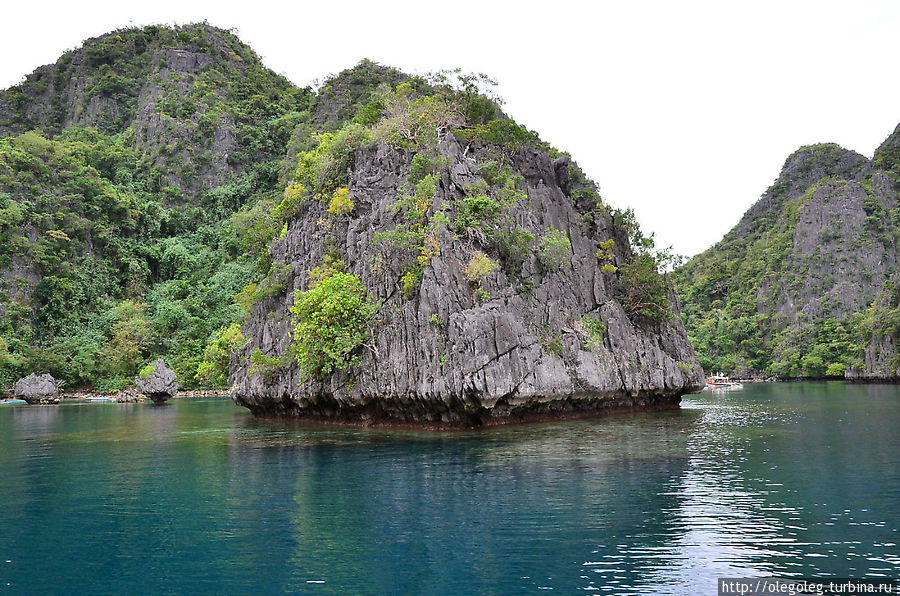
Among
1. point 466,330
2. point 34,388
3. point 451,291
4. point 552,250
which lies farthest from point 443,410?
point 34,388

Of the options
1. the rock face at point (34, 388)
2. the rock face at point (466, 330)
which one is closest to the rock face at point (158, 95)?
the rock face at point (34, 388)

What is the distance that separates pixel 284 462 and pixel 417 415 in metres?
12.0

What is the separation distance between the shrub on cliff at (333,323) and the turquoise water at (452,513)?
6.68m

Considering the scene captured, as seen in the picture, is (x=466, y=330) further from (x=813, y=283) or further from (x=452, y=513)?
(x=813, y=283)

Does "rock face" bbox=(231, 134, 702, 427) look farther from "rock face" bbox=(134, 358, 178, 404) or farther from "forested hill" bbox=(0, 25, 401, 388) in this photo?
"rock face" bbox=(134, 358, 178, 404)

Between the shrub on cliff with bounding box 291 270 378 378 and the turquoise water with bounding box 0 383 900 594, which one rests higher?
the shrub on cliff with bounding box 291 270 378 378

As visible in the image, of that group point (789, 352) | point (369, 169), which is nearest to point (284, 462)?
point (369, 169)

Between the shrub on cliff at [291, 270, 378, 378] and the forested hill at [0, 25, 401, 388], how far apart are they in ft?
67.6

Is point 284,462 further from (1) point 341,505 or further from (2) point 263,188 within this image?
(2) point 263,188

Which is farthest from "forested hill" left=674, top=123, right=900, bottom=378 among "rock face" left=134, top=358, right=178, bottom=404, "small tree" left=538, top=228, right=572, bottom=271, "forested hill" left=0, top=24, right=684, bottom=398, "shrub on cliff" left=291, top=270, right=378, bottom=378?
"rock face" left=134, top=358, right=178, bottom=404

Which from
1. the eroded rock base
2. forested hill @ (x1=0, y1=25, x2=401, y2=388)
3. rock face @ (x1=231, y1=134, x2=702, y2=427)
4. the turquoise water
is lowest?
the turquoise water

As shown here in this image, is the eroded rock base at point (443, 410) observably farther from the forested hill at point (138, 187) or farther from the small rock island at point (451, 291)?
the forested hill at point (138, 187)

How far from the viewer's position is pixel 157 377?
→ 6869cm

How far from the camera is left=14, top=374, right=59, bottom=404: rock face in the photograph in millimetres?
68438
